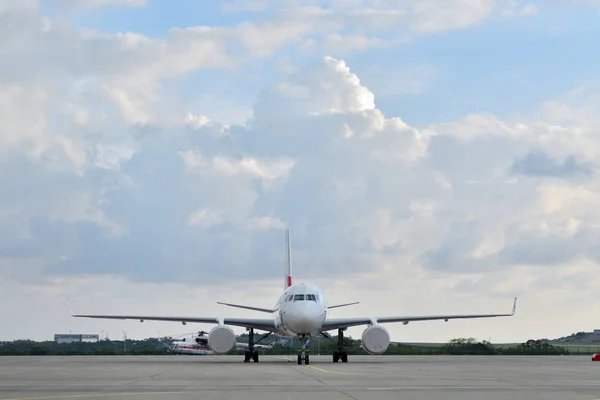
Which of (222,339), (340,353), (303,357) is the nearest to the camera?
(303,357)

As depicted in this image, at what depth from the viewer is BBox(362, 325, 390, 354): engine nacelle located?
55.0m

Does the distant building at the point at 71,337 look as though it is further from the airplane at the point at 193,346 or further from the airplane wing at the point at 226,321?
the airplane wing at the point at 226,321

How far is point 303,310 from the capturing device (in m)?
50.0

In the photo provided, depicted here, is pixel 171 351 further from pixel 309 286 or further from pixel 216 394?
pixel 216 394

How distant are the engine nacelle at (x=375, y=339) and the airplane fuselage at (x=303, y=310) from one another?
398 centimetres

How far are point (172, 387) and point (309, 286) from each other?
26286 millimetres

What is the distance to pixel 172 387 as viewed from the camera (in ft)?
84.1

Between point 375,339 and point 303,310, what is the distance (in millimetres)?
6926

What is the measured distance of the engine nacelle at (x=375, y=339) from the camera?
55000 mm

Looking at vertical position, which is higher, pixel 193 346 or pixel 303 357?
pixel 193 346

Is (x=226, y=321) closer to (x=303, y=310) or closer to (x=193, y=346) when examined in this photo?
(x=303, y=310)

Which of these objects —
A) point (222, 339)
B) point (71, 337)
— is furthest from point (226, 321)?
point (71, 337)

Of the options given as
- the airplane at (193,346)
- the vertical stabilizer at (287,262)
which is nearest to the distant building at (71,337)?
the airplane at (193,346)

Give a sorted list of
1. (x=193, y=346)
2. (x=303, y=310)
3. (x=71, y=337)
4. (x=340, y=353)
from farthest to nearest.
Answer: (x=71, y=337), (x=193, y=346), (x=340, y=353), (x=303, y=310)
